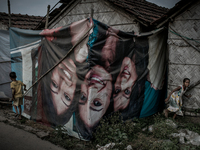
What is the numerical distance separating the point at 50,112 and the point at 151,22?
384cm

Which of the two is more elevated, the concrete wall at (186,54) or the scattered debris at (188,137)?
the concrete wall at (186,54)

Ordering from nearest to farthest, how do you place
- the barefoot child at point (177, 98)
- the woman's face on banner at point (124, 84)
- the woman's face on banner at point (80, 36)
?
the woman's face on banner at point (80, 36), the woman's face on banner at point (124, 84), the barefoot child at point (177, 98)

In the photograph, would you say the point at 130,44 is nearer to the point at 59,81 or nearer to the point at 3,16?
the point at 59,81

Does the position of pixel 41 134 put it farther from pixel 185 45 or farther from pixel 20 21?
pixel 20 21

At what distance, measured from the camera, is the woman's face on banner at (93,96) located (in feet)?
11.8

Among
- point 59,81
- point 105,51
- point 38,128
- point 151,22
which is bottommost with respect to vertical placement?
point 38,128

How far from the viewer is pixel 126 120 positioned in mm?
4410

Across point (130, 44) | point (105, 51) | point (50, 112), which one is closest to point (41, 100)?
point (50, 112)

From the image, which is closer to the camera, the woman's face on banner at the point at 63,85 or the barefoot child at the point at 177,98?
the woman's face on banner at the point at 63,85

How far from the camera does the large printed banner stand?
3.67m

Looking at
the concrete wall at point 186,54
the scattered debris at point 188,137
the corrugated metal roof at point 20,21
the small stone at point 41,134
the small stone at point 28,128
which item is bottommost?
the small stone at point 28,128

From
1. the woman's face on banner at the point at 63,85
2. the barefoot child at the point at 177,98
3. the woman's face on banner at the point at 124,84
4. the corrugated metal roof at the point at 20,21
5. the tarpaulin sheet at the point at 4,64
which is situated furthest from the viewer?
the corrugated metal roof at the point at 20,21

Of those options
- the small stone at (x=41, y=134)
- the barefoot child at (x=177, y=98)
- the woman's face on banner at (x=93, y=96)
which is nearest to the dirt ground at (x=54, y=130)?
the small stone at (x=41, y=134)

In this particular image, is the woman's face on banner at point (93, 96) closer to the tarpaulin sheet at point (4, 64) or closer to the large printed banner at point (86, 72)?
the large printed banner at point (86, 72)
